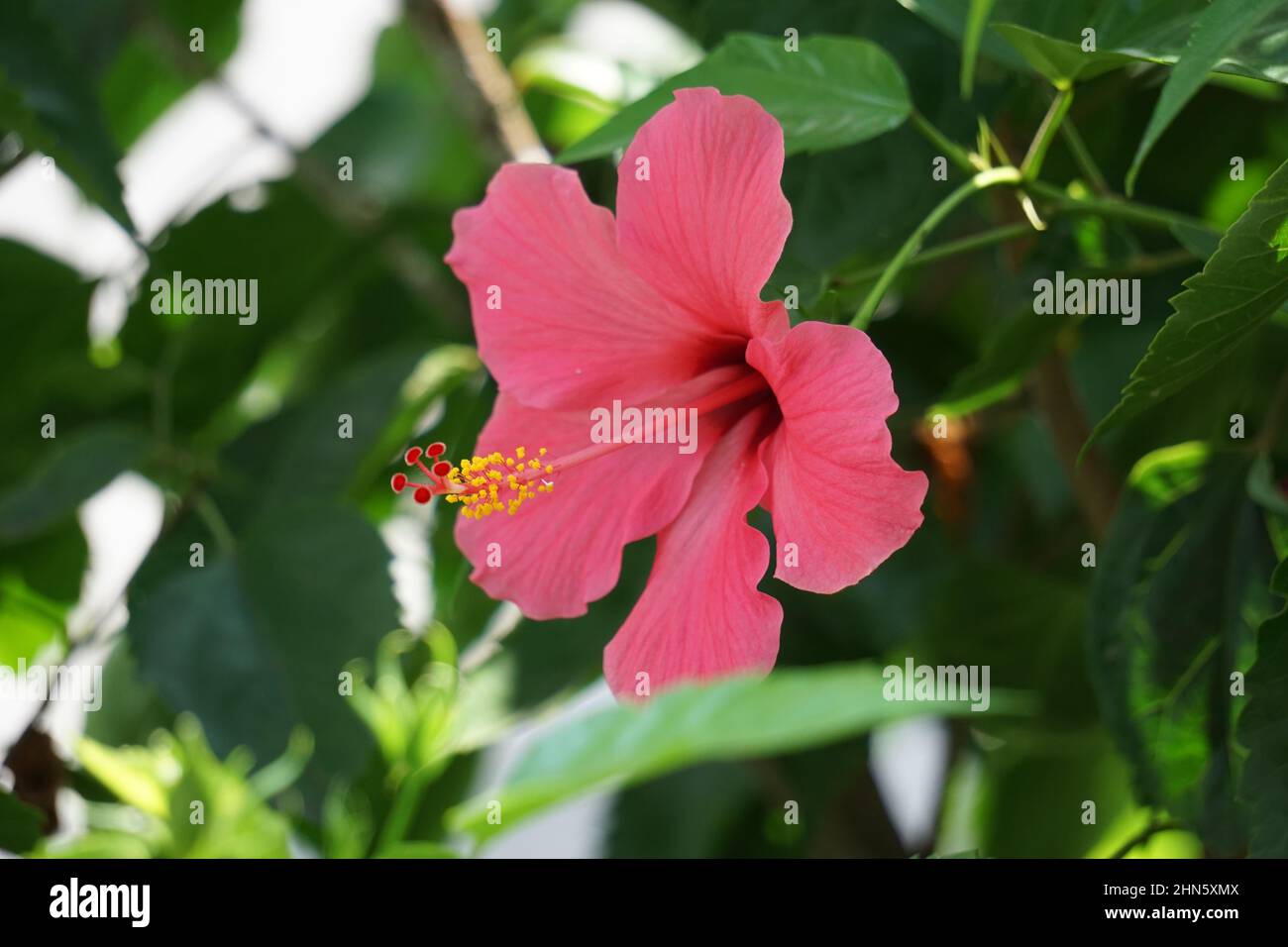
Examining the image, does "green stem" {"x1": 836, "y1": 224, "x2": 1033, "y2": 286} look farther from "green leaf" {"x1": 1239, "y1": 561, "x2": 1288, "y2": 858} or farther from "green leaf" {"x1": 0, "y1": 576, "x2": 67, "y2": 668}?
"green leaf" {"x1": 0, "y1": 576, "x2": 67, "y2": 668}

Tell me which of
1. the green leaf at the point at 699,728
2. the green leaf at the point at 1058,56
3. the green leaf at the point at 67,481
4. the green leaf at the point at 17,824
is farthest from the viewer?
the green leaf at the point at 67,481

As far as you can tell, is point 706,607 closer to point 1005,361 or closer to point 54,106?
point 1005,361

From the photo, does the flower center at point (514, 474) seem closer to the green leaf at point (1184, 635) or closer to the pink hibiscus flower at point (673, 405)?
the pink hibiscus flower at point (673, 405)

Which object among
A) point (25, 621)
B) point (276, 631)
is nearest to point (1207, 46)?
point (276, 631)

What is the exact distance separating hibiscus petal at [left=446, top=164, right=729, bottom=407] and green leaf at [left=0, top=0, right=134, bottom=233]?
9.2 inches

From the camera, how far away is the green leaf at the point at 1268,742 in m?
0.51

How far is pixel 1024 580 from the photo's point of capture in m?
0.89

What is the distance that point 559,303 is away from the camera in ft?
1.87

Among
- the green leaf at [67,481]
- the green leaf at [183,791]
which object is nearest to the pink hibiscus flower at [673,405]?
the green leaf at [183,791]

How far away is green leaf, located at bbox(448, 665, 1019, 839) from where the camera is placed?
0.25 m

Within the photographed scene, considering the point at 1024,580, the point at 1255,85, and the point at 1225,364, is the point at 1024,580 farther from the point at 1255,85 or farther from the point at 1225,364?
the point at 1255,85

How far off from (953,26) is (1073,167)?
25 cm

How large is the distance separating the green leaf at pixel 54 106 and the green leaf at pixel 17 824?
0.30 metres
